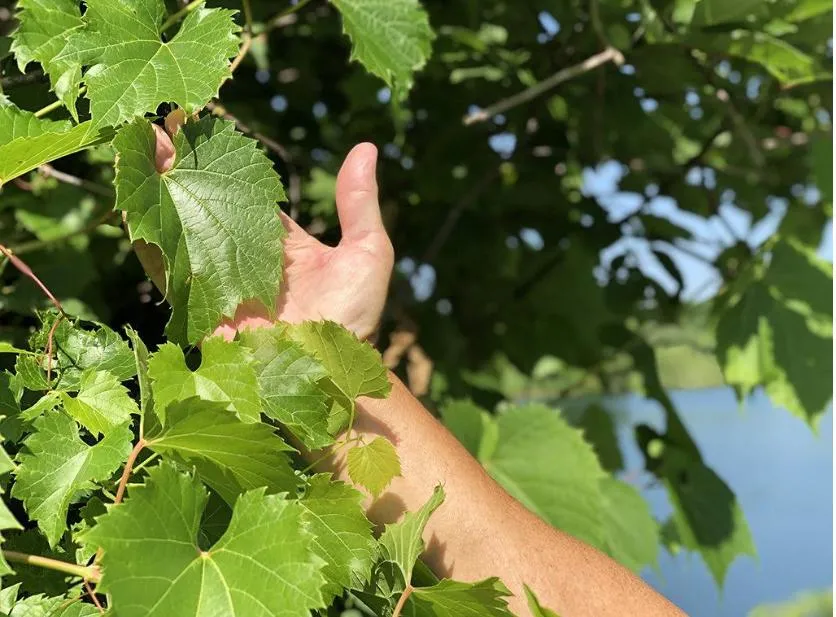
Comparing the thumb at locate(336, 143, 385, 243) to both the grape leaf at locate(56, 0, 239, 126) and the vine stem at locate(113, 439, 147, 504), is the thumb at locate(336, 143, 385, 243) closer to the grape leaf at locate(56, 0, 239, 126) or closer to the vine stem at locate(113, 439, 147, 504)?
the grape leaf at locate(56, 0, 239, 126)

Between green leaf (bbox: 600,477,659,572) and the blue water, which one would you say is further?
the blue water

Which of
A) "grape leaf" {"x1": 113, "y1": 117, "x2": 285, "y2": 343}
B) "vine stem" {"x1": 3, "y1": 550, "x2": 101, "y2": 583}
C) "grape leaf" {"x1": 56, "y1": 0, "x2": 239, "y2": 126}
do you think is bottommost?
"vine stem" {"x1": 3, "y1": 550, "x2": 101, "y2": 583}

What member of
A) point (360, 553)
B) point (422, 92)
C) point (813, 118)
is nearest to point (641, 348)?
point (422, 92)

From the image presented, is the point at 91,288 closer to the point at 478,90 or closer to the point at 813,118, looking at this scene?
the point at 478,90

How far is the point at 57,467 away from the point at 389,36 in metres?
0.72

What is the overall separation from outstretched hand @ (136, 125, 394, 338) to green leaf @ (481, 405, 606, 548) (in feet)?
2.30

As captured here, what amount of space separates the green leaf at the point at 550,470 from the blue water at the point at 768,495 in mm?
1405

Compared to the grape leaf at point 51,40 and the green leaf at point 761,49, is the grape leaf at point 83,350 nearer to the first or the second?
the grape leaf at point 51,40

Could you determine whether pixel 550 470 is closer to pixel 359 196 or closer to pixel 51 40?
pixel 359 196

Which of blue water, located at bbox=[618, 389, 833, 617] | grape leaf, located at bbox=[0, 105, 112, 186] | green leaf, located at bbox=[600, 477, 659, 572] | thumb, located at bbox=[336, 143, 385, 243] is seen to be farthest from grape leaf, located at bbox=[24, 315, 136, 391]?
blue water, located at bbox=[618, 389, 833, 617]

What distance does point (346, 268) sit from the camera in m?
0.88

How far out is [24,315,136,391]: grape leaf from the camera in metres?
0.75

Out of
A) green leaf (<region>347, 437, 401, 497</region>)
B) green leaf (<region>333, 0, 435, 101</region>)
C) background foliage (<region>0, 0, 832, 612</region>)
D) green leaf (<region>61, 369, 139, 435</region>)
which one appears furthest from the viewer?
background foliage (<region>0, 0, 832, 612</region>)

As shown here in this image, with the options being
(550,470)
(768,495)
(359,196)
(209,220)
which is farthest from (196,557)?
(768,495)
